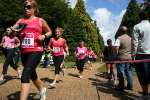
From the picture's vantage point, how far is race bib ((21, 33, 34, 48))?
29.9ft

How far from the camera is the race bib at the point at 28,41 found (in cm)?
910

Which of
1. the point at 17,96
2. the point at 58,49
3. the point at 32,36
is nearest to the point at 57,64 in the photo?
the point at 58,49

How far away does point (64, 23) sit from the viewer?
70.2m

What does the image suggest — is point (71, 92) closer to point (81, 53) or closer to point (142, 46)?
point (142, 46)

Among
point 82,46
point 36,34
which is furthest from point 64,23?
point 36,34

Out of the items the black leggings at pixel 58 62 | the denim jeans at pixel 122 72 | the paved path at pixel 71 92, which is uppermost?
the black leggings at pixel 58 62

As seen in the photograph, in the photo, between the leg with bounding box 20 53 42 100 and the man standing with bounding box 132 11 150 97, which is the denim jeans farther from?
the leg with bounding box 20 53 42 100

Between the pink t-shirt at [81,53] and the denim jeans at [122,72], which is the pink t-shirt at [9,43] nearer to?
the denim jeans at [122,72]

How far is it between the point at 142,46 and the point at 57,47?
168 inches

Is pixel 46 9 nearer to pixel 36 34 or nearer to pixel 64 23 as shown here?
pixel 64 23

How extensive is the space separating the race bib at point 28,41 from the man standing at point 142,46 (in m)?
Answer: 2.31

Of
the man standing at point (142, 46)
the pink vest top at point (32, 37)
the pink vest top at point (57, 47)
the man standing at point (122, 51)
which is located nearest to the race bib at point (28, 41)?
the pink vest top at point (32, 37)

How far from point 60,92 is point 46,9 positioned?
177 ft

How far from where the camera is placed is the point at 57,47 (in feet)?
44.9
